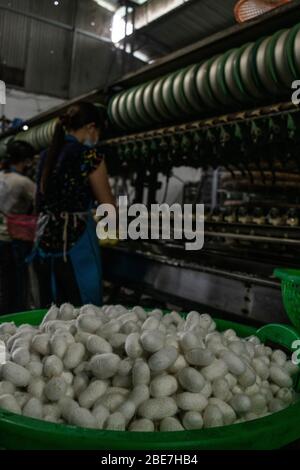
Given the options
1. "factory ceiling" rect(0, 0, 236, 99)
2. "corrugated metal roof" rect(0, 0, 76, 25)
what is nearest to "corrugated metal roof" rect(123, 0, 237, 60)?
"factory ceiling" rect(0, 0, 236, 99)

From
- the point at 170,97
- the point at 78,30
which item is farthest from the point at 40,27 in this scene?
the point at 170,97

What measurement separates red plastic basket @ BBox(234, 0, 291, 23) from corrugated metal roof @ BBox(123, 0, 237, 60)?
308mm

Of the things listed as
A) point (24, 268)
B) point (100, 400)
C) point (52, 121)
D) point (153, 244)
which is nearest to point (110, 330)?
point (100, 400)

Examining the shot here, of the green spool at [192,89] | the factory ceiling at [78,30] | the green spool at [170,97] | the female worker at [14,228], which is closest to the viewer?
the factory ceiling at [78,30]

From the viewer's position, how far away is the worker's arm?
199 centimetres

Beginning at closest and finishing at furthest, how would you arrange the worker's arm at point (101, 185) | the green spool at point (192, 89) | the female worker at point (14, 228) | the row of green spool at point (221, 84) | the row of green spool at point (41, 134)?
the row of green spool at point (221, 84)
the worker's arm at point (101, 185)
the green spool at point (192, 89)
the female worker at point (14, 228)
the row of green spool at point (41, 134)

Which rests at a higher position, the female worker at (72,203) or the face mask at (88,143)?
the face mask at (88,143)

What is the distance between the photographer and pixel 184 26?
4.89m

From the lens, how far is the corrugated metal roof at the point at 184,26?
2.64 m

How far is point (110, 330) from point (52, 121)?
377 centimetres

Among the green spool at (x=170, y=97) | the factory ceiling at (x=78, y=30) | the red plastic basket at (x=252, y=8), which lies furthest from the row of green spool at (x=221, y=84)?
the factory ceiling at (x=78, y=30)

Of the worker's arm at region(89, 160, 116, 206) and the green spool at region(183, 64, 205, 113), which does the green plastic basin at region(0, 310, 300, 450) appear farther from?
the green spool at region(183, 64, 205, 113)

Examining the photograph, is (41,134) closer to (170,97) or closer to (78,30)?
(78,30)

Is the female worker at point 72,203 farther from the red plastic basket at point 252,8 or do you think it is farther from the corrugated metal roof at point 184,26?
the corrugated metal roof at point 184,26
